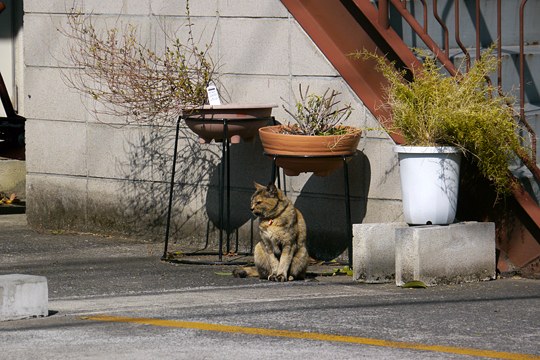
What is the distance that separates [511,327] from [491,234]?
5.36ft

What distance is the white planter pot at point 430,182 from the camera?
7.23 metres

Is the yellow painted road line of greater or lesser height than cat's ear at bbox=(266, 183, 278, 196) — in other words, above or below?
below

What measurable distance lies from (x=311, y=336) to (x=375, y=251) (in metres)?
1.89

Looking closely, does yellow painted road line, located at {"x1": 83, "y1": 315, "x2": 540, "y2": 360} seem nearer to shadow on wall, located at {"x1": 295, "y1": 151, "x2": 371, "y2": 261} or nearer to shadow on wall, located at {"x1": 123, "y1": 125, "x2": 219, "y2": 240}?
shadow on wall, located at {"x1": 295, "y1": 151, "x2": 371, "y2": 261}

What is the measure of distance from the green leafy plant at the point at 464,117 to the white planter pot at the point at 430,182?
3.4 inches

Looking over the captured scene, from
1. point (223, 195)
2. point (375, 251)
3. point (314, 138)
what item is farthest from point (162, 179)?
point (375, 251)

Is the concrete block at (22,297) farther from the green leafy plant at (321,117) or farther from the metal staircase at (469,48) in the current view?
the metal staircase at (469,48)

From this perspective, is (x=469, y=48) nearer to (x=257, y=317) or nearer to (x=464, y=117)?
(x=464, y=117)

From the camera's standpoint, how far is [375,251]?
7.47m

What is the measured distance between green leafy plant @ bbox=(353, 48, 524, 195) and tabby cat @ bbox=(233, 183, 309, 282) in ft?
2.98

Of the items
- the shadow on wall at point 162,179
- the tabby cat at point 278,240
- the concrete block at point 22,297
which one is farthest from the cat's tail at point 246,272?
the concrete block at point 22,297

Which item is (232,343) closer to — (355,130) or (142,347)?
(142,347)

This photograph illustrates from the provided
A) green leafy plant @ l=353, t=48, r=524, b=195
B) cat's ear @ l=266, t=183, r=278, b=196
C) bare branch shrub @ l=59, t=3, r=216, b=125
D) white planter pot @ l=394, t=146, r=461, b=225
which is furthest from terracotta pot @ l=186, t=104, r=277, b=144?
white planter pot @ l=394, t=146, r=461, b=225

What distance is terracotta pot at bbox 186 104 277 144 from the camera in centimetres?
824
